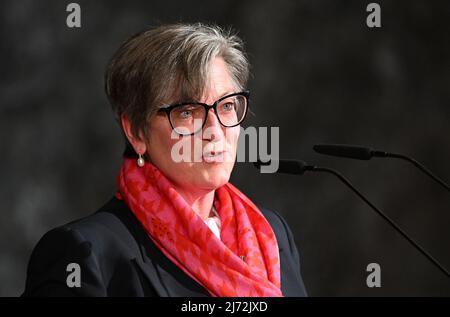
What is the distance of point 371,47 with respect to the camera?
3.28m

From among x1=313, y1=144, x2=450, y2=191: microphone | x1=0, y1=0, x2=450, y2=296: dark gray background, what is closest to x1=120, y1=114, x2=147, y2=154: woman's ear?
x1=313, y1=144, x2=450, y2=191: microphone

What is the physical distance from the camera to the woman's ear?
2123mm

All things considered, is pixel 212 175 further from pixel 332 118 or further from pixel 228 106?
pixel 332 118

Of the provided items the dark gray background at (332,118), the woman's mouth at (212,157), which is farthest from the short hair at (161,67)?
the dark gray background at (332,118)

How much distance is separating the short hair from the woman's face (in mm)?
26

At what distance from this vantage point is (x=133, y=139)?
2.13 meters

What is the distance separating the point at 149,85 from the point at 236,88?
21 centimetres

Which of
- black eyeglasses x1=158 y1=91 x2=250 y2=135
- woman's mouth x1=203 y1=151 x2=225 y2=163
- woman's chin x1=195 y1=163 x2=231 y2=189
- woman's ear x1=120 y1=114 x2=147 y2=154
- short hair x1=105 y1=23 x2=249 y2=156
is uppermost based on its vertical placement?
short hair x1=105 y1=23 x2=249 y2=156

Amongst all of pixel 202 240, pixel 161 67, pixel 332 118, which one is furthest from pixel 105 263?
pixel 332 118

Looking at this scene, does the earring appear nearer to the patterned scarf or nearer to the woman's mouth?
the patterned scarf

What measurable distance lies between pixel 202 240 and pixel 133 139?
29 cm

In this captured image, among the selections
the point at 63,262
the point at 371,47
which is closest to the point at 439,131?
the point at 371,47
